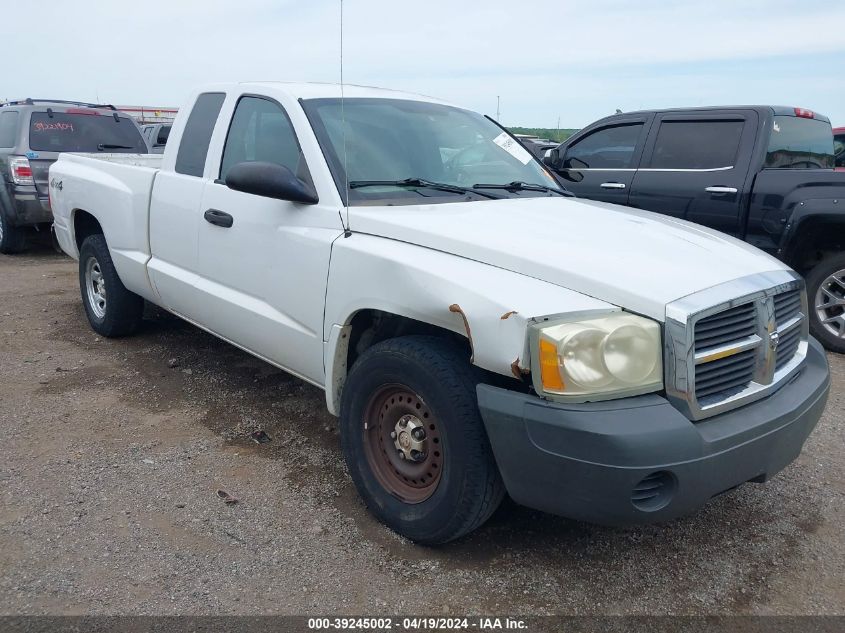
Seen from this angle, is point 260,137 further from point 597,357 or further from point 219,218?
point 597,357

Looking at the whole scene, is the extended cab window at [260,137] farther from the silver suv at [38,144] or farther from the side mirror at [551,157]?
the silver suv at [38,144]

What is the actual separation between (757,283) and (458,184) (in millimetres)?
1486

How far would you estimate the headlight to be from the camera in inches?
92.7

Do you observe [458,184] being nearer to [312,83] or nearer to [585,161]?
[312,83]

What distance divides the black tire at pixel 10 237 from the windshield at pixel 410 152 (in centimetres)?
722

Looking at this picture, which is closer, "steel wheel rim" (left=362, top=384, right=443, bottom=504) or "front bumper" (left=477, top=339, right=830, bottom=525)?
"front bumper" (left=477, top=339, right=830, bottom=525)

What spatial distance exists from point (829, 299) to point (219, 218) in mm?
4763

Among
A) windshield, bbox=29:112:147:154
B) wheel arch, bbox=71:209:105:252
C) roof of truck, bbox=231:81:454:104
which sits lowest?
wheel arch, bbox=71:209:105:252

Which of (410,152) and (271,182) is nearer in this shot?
(271,182)

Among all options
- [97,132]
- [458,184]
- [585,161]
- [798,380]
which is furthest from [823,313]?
[97,132]

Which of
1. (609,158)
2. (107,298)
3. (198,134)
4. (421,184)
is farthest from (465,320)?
(609,158)

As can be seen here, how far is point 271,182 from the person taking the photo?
3.24 m

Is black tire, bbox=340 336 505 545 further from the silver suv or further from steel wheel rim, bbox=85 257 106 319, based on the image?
the silver suv

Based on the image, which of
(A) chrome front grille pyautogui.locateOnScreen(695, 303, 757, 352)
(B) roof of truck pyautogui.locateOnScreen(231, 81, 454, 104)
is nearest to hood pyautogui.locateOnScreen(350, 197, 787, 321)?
(A) chrome front grille pyautogui.locateOnScreen(695, 303, 757, 352)
